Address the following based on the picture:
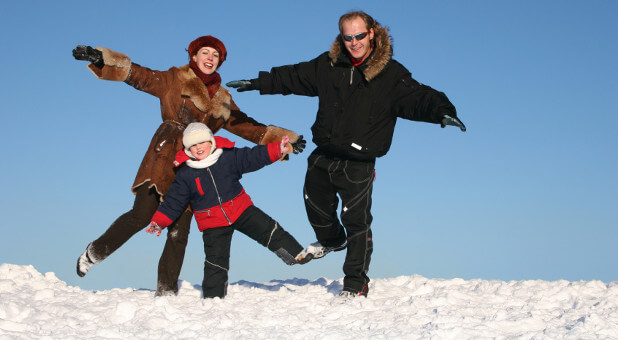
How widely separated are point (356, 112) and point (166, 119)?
5.70 ft

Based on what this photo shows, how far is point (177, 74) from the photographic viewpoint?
18.2 feet

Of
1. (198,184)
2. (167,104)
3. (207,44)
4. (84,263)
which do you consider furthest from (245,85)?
(84,263)

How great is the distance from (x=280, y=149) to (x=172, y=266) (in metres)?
1.44

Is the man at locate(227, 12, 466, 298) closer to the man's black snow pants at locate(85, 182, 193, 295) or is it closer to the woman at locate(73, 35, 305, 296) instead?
the woman at locate(73, 35, 305, 296)

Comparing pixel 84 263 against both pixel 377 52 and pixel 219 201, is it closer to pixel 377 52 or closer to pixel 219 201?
pixel 219 201

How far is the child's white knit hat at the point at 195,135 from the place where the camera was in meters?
5.19

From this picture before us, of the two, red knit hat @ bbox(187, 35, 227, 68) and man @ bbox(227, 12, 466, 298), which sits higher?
red knit hat @ bbox(187, 35, 227, 68)

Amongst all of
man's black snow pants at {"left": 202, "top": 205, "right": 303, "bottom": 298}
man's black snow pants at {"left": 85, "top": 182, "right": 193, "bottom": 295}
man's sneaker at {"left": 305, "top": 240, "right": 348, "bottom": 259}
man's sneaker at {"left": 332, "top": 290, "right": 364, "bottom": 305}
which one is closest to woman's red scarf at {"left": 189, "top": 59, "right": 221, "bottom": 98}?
man's black snow pants at {"left": 85, "top": 182, "right": 193, "bottom": 295}

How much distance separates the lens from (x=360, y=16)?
5117 millimetres

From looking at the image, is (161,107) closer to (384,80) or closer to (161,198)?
(161,198)

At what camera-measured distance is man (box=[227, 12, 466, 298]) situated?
5.08 meters

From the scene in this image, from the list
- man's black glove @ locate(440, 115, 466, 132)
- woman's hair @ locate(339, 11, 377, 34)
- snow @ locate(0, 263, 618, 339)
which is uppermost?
woman's hair @ locate(339, 11, 377, 34)

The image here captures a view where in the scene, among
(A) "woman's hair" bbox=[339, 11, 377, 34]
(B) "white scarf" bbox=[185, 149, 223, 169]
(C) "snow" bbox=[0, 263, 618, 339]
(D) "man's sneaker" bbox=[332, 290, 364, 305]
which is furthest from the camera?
(B) "white scarf" bbox=[185, 149, 223, 169]

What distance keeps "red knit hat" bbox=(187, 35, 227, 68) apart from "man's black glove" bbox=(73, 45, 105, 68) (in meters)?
0.78
